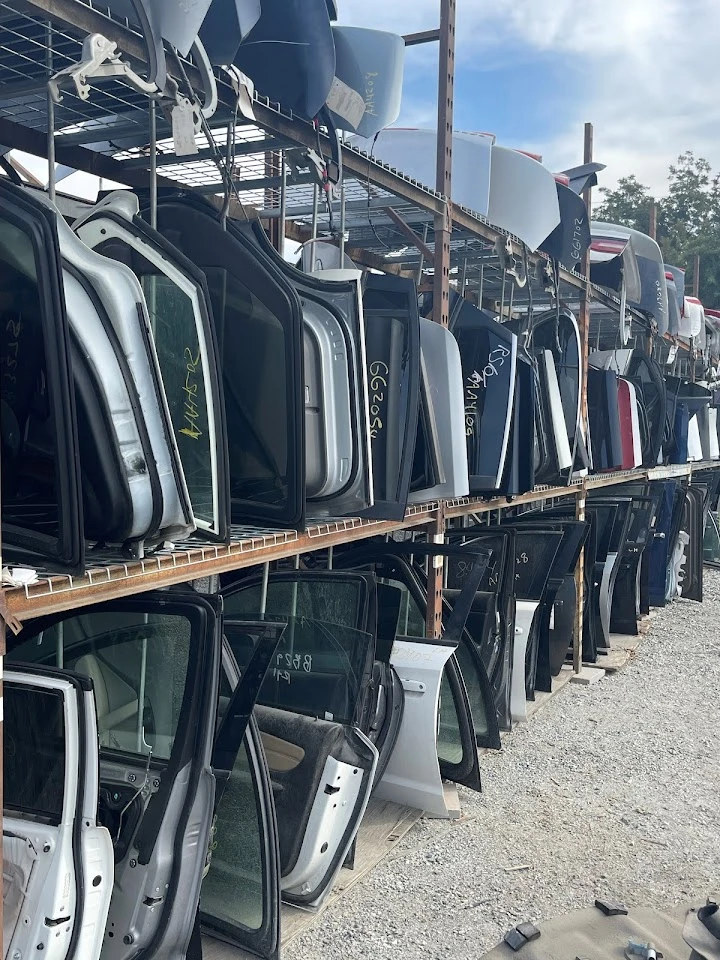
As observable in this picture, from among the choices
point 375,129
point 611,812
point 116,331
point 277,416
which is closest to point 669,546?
point 611,812

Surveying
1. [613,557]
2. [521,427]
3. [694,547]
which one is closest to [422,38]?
[521,427]

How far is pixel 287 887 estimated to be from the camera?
2.83 m

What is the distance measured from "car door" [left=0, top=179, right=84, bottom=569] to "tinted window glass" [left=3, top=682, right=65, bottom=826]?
0.35m

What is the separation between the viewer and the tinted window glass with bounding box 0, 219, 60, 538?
1695 mm

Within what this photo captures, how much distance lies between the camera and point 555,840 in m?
3.44

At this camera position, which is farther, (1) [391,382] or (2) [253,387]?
(1) [391,382]

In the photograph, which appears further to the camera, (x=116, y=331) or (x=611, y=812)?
(x=611, y=812)

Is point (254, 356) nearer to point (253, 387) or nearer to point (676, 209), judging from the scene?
point (253, 387)

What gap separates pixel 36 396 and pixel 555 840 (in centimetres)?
265

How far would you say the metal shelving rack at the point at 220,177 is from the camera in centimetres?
188

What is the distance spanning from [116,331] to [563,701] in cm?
407

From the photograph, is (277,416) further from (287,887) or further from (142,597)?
(287,887)

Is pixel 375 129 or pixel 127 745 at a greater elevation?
pixel 375 129

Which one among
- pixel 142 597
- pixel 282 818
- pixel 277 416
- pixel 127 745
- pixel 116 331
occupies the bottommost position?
pixel 282 818
